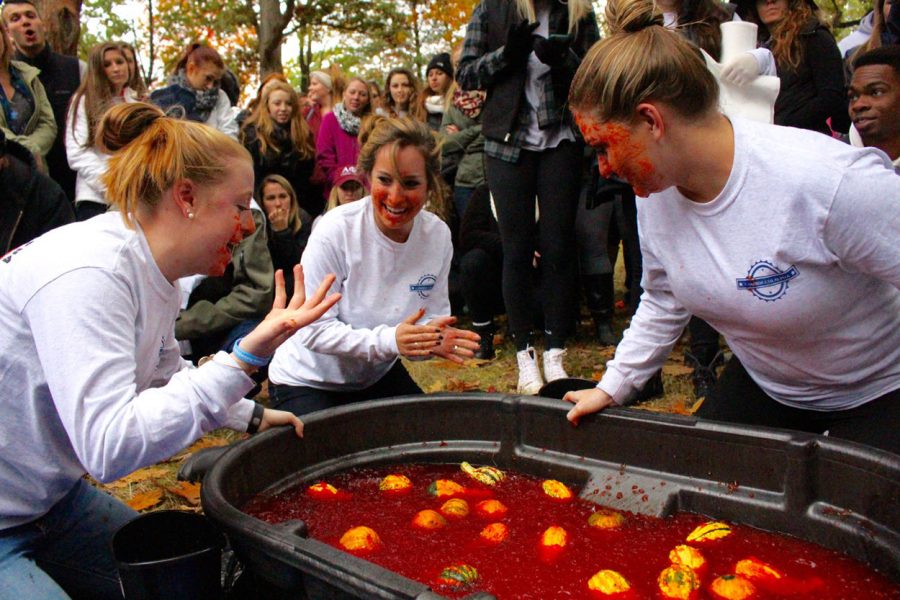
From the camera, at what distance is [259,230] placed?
4320 mm

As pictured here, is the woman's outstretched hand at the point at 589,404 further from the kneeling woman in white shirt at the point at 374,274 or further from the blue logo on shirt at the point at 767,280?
the kneeling woman in white shirt at the point at 374,274

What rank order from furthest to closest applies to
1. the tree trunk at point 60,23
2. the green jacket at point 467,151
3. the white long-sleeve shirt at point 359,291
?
the tree trunk at point 60,23
the green jacket at point 467,151
the white long-sleeve shirt at point 359,291

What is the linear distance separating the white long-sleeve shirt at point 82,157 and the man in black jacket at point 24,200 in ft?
2.20

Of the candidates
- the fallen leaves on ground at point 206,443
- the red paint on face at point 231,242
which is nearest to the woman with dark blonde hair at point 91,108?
the fallen leaves on ground at point 206,443

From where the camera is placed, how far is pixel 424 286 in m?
3.16

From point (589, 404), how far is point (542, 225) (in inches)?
77.5

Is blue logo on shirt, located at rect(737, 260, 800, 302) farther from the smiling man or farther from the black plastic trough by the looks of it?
the smiling man

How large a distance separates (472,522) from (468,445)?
403 mm

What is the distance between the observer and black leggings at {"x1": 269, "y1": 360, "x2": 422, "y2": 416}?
3014 mm

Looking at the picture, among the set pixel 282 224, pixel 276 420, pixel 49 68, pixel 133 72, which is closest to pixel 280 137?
pixel 282 224

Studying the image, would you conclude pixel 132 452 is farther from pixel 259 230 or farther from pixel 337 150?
pixel 337 150

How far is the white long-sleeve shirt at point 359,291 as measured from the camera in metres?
2.86

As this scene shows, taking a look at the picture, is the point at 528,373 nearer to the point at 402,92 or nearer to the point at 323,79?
the point at 402,92

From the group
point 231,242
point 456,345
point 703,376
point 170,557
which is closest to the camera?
point 170,557
